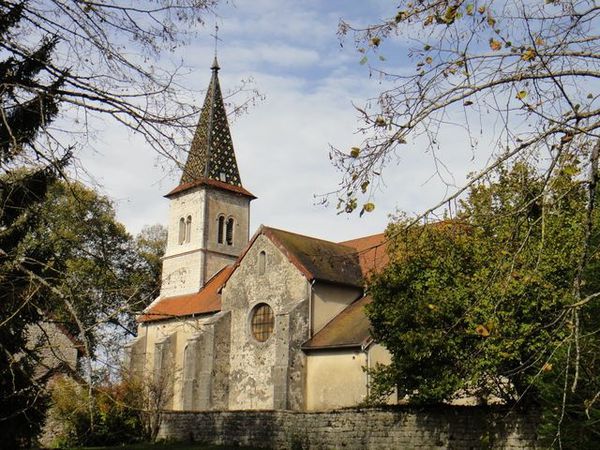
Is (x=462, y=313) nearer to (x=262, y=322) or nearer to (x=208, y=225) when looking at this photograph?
(x=262, y=322)

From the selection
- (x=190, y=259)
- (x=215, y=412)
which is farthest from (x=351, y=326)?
(x=190, y=259)

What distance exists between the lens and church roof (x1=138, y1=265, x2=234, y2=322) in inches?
1352

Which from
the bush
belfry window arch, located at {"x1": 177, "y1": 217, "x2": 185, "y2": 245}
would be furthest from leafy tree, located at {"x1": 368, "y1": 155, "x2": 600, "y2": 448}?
belfry window arch, located at {"x1": 177, "y1": 217, "x2": 185, "y2": 245}

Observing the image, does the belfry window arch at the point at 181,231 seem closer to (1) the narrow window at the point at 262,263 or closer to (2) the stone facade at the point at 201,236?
(2) the stone facade at the point at 201,236

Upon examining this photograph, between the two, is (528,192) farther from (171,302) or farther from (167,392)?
(171,302)

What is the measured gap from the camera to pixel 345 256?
6074mm

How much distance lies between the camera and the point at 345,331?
2664 centimetres

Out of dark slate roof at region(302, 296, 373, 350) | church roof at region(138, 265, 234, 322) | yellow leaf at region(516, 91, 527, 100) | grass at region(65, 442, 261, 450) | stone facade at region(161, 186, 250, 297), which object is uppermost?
stone facade at region(161, 186, 250, 297)

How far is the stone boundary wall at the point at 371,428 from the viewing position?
1638 centimetres

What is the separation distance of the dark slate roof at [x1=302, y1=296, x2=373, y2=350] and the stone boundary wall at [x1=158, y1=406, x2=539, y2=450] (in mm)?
5239

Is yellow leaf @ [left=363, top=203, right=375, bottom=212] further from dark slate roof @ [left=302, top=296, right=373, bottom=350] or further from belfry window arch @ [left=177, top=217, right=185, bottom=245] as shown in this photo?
belfry window arch @ [left=177, top=217, right=185, bottom=245]

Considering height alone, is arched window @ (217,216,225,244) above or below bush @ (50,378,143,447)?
above

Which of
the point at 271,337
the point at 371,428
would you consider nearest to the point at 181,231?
the point at 271,337

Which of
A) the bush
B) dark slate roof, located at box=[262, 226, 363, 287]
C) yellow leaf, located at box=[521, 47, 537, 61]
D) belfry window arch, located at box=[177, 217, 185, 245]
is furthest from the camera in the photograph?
belfry window arch, located at box=[177, 217, 185, 245]
